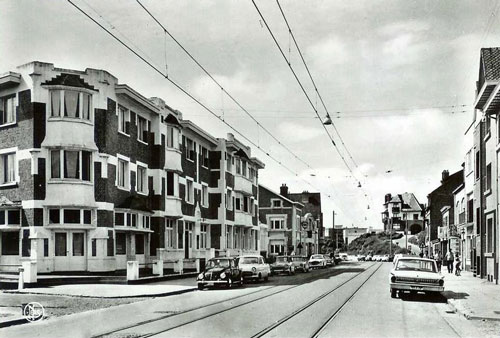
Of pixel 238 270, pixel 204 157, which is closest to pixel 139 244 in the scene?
pixel 238 270

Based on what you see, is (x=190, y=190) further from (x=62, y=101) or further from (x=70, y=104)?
(x=62, y=101)

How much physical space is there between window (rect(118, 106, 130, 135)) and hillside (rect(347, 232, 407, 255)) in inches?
3678

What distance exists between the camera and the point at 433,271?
21297 millimetres

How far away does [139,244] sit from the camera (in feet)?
113

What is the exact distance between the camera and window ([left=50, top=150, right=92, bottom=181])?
93.5 ft

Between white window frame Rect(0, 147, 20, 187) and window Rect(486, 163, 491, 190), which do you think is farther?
window Rect(486, 163, 491, 190)

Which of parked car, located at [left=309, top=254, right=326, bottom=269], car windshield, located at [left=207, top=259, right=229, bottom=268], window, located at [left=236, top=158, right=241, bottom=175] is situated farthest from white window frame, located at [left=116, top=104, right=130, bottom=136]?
parked car, located at [left=309, top=254, right=326, bottom=269]

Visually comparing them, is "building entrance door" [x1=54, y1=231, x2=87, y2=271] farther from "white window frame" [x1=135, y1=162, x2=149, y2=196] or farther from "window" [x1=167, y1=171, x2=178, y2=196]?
"window" [x1=167, y1=171, x2=178, y2=196]

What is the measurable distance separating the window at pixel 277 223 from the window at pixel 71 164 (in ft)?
169

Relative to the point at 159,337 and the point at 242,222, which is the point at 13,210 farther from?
the point at 242,222

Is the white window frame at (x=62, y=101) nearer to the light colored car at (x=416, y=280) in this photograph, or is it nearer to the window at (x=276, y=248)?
the light colored car at (x=416, y=280)

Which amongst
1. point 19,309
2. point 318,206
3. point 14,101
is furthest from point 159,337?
point 318,206

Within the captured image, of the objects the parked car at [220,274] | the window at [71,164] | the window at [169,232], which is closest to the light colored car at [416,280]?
the parked car at [220,274]

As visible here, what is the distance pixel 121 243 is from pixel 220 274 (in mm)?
8491
